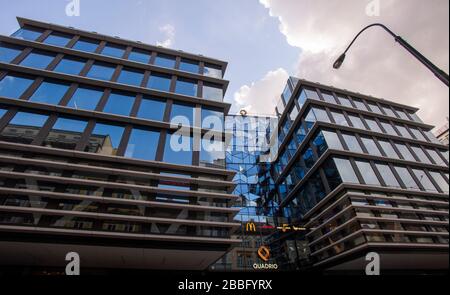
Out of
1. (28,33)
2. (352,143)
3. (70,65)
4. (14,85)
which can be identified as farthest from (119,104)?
(352,143)

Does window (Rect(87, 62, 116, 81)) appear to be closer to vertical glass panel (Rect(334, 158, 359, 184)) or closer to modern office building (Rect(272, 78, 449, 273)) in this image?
modern office building (Rect(272, 78, 449, 273))

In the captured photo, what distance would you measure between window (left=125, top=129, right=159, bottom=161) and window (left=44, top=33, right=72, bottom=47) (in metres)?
12.3

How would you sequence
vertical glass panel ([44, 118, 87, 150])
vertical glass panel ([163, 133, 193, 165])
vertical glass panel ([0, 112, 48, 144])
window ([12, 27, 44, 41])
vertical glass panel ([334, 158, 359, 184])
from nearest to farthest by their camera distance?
vertical glass panel ([0, 112, 48, 144]) → vertical glass panel ([44, 118, 87, 150]) → vertical glass panel ([163, 133, 193, 165]) → vertical glass panel ([334, 158, 359, 184]) → window ([12, 27, 44, 41])

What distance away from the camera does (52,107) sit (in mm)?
16172

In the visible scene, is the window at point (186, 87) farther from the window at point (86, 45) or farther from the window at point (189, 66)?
the window at point (86, 45)

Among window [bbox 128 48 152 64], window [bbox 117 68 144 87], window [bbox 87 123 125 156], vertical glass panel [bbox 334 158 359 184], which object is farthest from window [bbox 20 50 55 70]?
vertical glass panel [bbox 334 158 359 184]

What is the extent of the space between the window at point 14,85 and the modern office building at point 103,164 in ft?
0.21

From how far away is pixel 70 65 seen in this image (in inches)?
770

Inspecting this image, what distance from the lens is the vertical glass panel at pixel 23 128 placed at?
1434cm

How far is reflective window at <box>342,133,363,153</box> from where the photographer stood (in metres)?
21.9

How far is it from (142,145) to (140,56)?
11.3 m

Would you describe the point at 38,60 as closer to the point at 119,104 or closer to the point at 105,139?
the point at 119,104

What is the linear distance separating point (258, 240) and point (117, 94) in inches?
831
